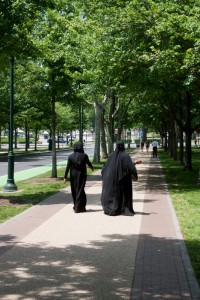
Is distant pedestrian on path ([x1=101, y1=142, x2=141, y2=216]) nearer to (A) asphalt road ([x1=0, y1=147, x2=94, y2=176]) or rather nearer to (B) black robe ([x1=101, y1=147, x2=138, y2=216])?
(B) black robe ([x1=101, y1=147, x2=138, y2=216])

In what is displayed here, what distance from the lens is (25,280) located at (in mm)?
5902

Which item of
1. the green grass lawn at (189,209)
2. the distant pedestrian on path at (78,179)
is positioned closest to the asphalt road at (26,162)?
the green grass lawn at (189,209)

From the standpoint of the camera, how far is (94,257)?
7098mm

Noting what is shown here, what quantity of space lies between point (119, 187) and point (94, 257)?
398 cm

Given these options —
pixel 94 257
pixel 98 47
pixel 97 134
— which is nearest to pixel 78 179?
pixel 94 257

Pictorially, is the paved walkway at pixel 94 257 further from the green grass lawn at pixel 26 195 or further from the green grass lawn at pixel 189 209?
the green grass lawn at pixel 26 195

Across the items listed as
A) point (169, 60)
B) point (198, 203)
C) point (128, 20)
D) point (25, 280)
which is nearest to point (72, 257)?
point (25, 280)

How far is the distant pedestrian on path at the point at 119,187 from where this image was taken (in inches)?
432

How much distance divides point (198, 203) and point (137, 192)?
11.4 ft

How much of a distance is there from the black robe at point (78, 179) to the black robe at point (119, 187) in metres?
0.65

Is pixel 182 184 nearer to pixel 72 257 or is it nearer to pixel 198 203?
pixel 198 203

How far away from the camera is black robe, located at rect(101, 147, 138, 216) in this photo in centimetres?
1096

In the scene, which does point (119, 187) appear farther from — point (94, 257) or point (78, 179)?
point (94, 257)

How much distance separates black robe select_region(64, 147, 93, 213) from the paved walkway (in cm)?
26
